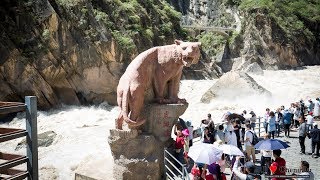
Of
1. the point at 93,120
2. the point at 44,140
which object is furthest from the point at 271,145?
the point at 93,120

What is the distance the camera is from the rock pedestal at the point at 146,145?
965cm

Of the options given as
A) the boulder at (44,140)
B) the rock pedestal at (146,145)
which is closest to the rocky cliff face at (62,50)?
the boulder at (44,140)

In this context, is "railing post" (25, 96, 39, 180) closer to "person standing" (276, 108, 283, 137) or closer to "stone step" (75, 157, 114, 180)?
"stone step" (75, 157, 114, 180)

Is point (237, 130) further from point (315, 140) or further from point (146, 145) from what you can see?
point (146, 145)

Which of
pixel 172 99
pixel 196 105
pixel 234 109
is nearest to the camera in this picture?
pixel 172 99

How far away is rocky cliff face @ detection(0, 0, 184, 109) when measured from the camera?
24.7 meters

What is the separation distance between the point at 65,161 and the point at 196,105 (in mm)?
13522

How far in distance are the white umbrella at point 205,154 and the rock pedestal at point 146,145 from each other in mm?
1973

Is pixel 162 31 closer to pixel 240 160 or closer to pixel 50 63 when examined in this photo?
pixel 50 63

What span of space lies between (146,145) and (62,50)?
1852cm

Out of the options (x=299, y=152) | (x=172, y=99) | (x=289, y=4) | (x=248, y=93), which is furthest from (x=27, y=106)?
(x=289, y=4)

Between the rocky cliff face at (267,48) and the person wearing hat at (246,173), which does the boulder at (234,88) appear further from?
the rocky cliff face at (267,48)

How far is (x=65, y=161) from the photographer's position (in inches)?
620

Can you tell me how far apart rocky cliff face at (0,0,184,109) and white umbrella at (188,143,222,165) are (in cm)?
1912
